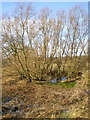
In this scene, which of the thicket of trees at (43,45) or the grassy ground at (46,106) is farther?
the thicket of trees at (43,45)

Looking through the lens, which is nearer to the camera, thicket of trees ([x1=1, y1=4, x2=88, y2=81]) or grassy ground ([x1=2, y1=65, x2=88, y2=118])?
grassy ground ([x1=2, y1=65, x2=88, y2=118])

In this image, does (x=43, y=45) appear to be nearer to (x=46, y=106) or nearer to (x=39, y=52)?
(x=39, y=52)

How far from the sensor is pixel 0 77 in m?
11.6

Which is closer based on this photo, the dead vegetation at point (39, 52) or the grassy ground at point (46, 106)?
the grassy ground at point (46, 106)

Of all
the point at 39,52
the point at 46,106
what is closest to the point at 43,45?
the point at 39,52

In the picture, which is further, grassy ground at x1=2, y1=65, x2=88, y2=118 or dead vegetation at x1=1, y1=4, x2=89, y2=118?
dead vegetation at x1=1, y1=4, x2=89, y2=118

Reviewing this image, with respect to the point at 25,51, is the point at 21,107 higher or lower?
lower

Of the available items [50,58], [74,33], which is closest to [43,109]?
[50,58]

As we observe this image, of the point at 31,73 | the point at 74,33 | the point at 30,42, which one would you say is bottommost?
the point at 31,73

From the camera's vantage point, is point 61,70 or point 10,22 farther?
point 61,70

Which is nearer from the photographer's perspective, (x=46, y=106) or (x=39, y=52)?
(x=46, y=106)

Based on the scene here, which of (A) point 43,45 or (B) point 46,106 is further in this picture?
(A) point 43,45

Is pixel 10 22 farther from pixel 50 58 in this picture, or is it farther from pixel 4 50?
pixel 50 58

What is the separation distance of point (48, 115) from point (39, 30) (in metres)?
7.61
